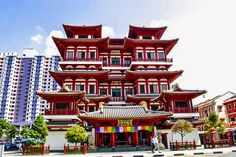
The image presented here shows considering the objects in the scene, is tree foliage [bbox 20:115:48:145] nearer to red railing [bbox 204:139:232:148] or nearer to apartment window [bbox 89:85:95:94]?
apartment window [bbox 89:85:95:94]

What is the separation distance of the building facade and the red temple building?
7695cm

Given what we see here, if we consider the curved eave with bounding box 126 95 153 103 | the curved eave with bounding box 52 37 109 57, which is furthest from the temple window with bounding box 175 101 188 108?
the curved eave with bounding box 52 37 109 57

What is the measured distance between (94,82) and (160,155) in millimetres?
17061

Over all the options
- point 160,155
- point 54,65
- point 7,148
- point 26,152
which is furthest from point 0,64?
point 160,155

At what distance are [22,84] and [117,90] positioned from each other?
282 feet

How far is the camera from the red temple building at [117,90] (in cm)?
2469

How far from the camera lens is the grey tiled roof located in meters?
23.2

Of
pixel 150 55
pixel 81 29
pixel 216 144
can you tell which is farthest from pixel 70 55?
pixel 216 144

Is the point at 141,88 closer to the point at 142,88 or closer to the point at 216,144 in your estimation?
the point at 142,88

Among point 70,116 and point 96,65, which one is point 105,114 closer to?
point 70,116

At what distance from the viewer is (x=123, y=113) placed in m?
24.6

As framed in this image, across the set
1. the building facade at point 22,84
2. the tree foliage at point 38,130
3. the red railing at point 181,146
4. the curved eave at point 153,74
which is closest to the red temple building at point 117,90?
the curved eave at point 153,74

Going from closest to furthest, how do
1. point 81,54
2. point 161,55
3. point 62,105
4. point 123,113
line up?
point 123,113 < point 62,105 < point 81,54 < point 161,55

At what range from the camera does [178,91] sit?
94.5 ft
